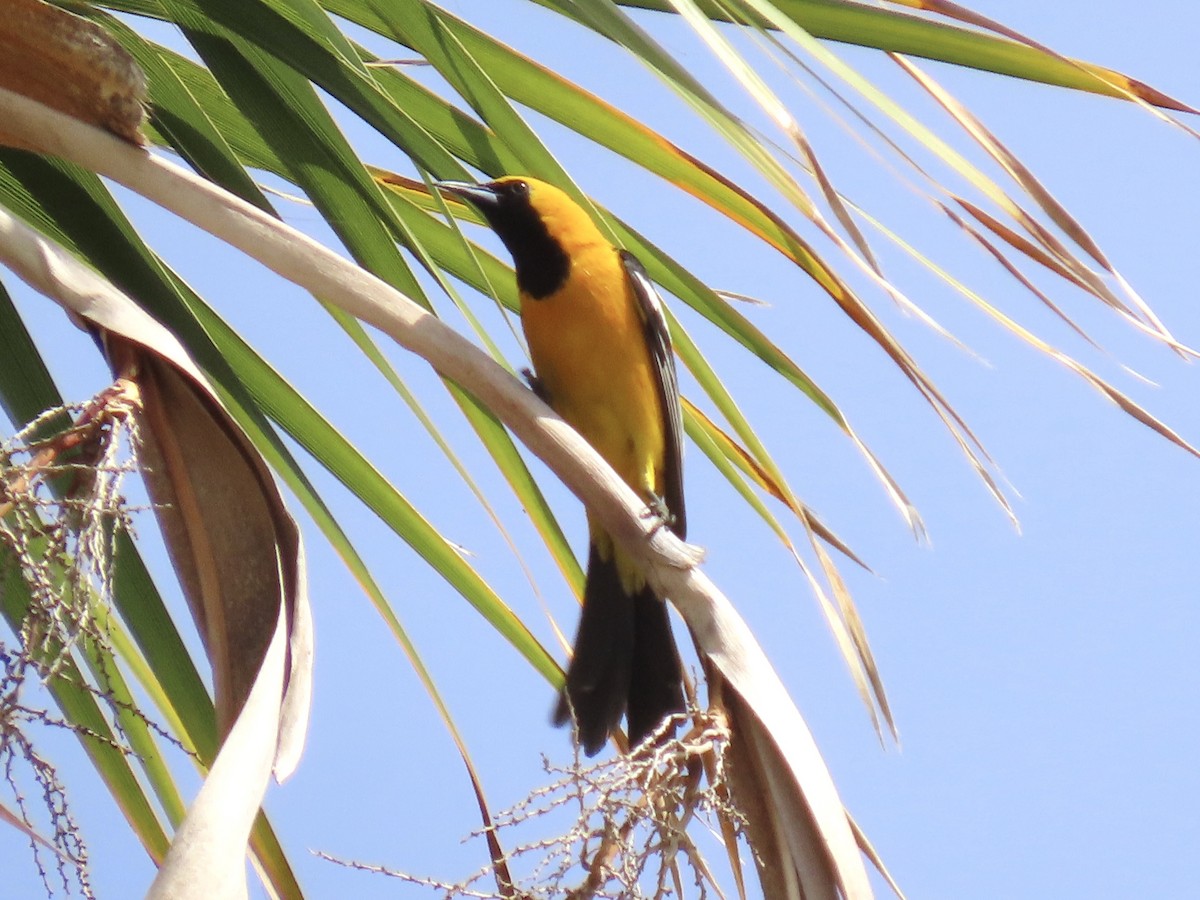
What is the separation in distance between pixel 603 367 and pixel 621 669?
723 mm

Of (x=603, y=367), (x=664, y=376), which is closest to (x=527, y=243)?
(x=603, y=367)

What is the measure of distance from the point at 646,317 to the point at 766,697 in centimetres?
156

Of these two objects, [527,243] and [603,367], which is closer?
[603,367]

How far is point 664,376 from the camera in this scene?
7.32 feet

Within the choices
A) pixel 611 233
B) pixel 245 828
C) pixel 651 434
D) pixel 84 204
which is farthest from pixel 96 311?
pixel 651 434

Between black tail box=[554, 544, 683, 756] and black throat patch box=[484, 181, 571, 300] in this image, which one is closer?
black tail box=[554, 544, 683, 756]

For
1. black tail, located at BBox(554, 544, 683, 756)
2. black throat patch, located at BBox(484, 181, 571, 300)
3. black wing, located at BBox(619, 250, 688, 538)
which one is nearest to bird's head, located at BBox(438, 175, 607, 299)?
black throat patch, located at BBox(484, 181, 571, 300)

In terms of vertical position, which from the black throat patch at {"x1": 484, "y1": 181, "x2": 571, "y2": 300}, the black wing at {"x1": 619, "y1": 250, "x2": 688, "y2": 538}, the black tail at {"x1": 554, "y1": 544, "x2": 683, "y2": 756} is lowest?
the black tail at {"x1": 554, "y1": 544, "x2": 683, "y2": 756}

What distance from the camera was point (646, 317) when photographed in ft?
7.91

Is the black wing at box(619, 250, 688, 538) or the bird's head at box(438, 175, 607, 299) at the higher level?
the bird's head at box(438, 175, 607, 299)

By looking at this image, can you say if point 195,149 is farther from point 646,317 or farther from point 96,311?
point 646,317

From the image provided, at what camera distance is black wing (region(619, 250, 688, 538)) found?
2.26 metres

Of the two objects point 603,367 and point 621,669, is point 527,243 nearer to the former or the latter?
point 603,367

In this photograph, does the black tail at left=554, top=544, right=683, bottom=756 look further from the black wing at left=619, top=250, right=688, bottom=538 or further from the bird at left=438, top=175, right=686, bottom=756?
the black wing at left=619, top=250, right=688, bottom=538
